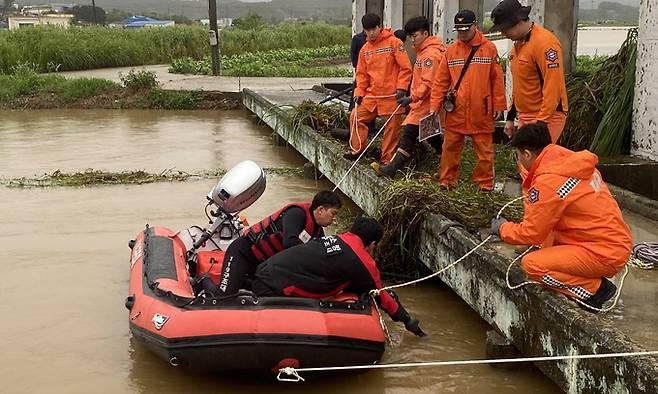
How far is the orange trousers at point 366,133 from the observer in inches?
340

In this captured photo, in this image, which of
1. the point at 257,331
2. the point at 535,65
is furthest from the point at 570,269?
the point at 535,65

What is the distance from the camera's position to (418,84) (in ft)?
27.2

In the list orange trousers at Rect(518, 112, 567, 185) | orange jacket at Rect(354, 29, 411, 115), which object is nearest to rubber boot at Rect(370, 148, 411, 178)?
orange jacket at Rect(354, 29, 411, 115)

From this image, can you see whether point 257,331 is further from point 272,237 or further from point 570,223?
point 570,223

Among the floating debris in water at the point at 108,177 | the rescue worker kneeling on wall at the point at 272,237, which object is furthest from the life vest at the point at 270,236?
the floating debris in water at the point at 108,177

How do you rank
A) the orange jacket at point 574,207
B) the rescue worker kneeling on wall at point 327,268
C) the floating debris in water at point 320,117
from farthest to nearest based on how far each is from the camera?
the floating debris in water at point 320,117 < the rescue worker kneeling on wall at point 327,268 < the orange jacket at point 574,207

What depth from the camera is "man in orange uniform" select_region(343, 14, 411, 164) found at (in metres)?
8.58

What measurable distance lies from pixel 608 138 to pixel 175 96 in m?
13.7

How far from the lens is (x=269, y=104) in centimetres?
1538

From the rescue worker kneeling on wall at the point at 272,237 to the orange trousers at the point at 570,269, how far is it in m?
1.55

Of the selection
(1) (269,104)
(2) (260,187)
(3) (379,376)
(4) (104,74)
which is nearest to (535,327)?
(3) (379,376)

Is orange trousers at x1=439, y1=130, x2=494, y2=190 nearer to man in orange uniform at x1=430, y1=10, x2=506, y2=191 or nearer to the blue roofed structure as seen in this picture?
man in orange uniform at x1=430, y1=10, x2=506, y2=191

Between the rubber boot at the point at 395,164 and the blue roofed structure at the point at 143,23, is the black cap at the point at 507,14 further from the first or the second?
the blue roofed structure at the point at 143,23

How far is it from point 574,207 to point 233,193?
3.24m
